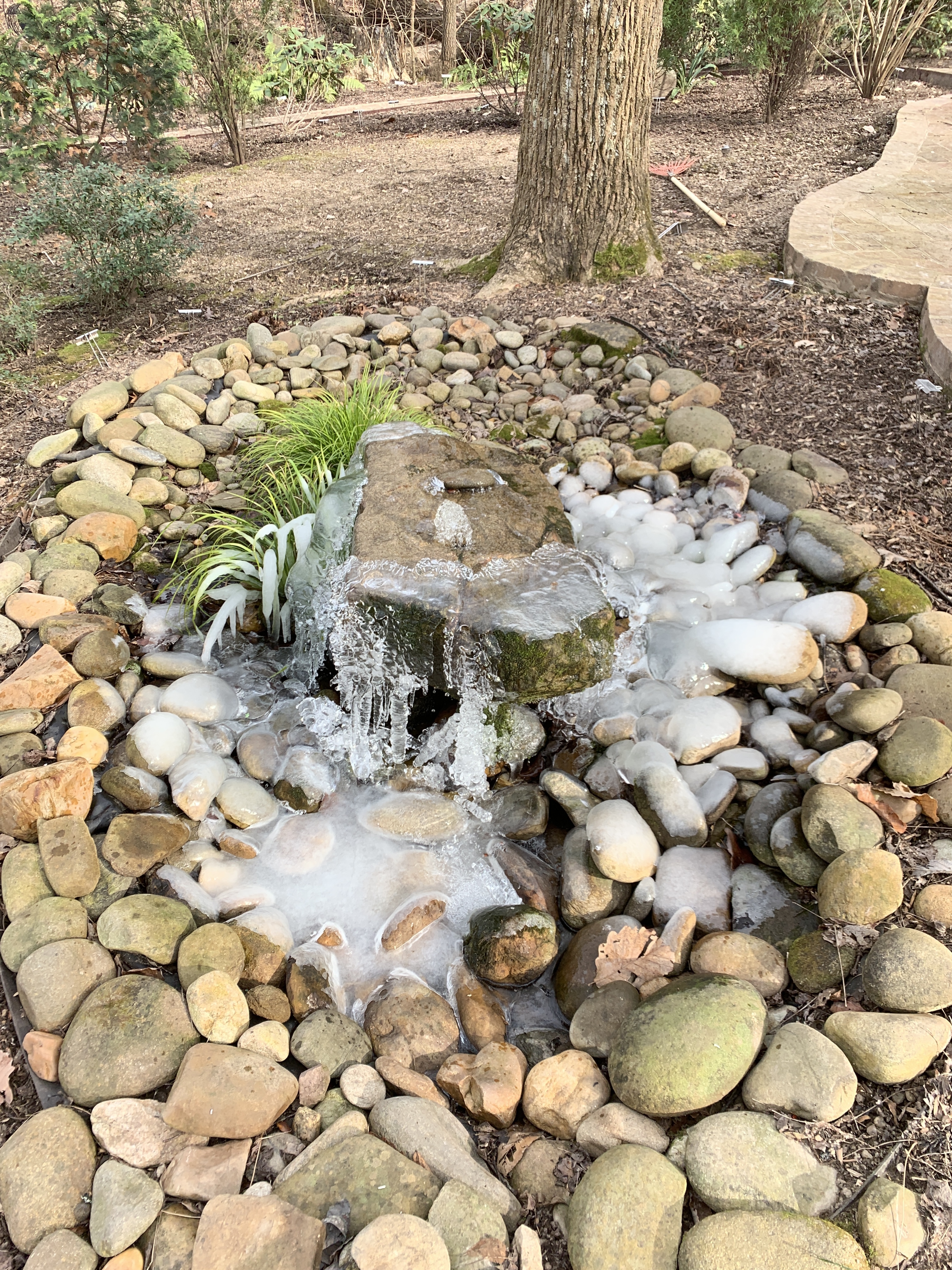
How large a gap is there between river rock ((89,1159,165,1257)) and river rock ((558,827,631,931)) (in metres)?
1.11

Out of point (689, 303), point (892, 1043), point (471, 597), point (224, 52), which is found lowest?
point (892, 1043)

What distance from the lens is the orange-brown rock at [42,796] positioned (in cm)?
212

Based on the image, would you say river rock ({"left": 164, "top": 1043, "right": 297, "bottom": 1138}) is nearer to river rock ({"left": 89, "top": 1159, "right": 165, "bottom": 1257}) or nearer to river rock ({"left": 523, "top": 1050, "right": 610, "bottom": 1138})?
river rock ({"left": 89, "top": 1159, "right": 165, "bottom": 1257})

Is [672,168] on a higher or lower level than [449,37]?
lower

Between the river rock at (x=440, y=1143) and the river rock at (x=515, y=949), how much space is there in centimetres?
38

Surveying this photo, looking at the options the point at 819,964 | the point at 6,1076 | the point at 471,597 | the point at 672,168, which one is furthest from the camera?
the point at 672,168

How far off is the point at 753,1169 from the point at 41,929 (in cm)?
165

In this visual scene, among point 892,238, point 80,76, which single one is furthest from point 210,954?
point 80,76

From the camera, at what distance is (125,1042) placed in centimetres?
175

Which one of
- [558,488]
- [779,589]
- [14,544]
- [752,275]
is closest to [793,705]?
[779,589]

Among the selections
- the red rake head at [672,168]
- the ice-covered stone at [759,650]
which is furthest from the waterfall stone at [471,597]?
the red rake head at [672,168]

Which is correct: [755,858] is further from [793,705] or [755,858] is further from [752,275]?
[752,275]

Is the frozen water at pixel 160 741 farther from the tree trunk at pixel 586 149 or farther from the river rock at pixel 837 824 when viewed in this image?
the tree trunk at pixel 586 149

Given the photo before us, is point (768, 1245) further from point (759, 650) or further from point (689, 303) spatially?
point (689, 303)
